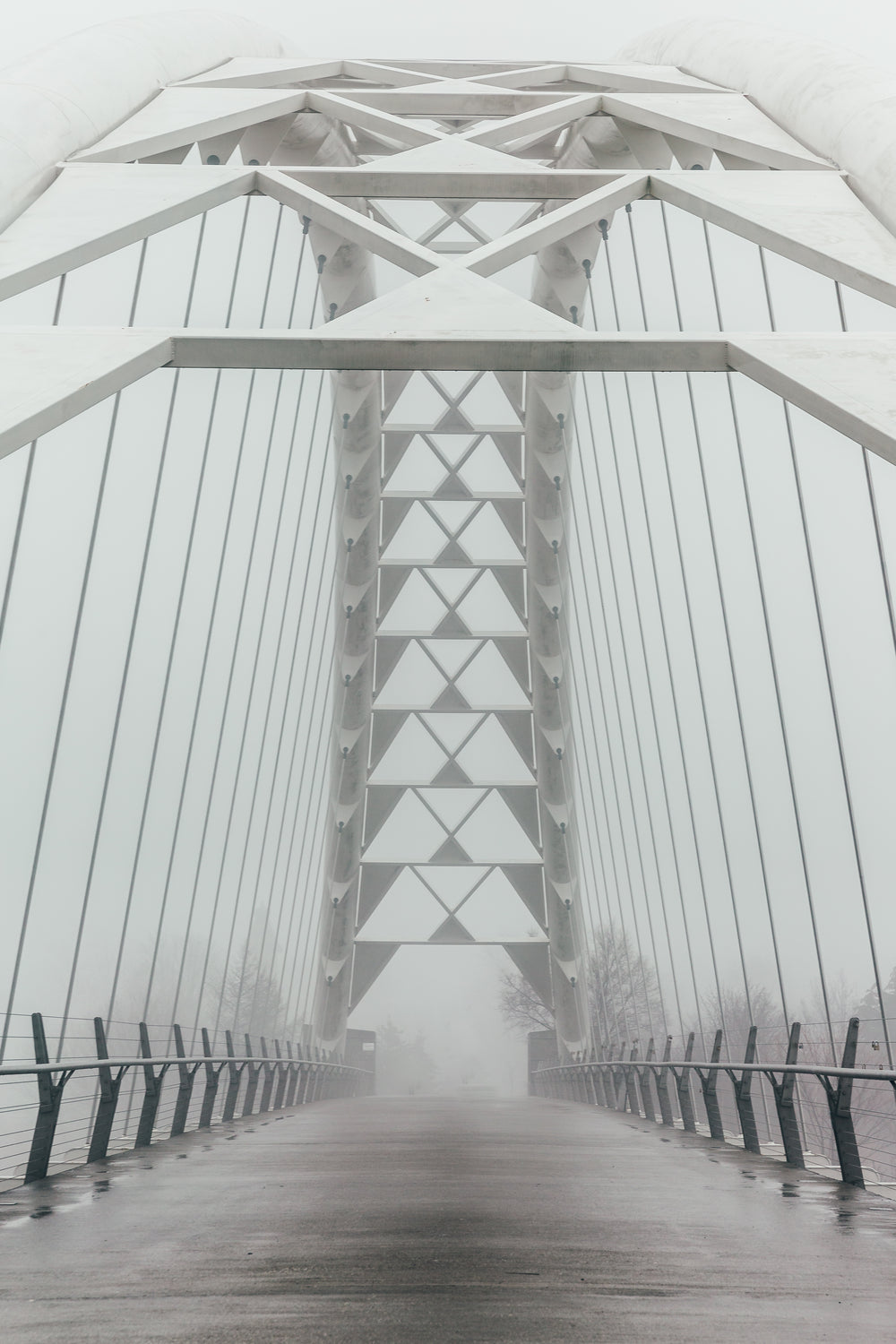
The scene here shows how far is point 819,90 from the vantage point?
9.31m

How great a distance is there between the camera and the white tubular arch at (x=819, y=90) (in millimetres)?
8109

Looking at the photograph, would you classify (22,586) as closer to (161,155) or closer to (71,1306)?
(161,155)

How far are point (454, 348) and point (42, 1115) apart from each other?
4405 mm

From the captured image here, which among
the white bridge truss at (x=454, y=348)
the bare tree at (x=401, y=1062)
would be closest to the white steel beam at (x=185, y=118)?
the white bridge truss at (x=454, y=348)

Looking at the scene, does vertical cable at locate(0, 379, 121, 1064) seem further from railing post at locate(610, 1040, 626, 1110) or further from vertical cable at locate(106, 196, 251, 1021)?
railing post at locate(610, 1040, 626, 1110)

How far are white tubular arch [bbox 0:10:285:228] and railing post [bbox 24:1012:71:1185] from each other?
4626mm

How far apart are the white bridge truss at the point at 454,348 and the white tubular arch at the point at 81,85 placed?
5.2 inches

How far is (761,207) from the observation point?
7887 millimetres

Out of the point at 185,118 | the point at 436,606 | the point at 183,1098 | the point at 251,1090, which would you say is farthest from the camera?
the point at 436,606

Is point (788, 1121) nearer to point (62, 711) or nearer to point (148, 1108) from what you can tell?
point (148, 1108)

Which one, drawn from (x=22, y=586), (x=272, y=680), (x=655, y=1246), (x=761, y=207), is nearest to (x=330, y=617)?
(x=272, y=680)

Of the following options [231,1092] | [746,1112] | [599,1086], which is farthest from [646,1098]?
[599,1086]

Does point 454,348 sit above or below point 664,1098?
above

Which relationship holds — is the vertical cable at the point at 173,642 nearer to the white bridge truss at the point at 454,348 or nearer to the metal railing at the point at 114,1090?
the white bridge truss at the point at 454,348
